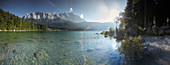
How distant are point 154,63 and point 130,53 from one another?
71.4 inches

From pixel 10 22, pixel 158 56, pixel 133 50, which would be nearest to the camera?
pixel 158 56

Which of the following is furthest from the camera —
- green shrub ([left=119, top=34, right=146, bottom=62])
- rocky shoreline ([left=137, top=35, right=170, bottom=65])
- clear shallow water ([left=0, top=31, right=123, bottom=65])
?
clear shallow water ([left=0, top=31, right=123, bottom=65])

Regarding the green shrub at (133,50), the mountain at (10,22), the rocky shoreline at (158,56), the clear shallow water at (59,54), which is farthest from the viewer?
the mountain at (10,22)

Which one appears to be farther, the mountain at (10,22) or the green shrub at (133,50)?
the mountain at (10,22)

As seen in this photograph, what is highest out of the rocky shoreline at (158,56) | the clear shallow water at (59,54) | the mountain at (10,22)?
the mountain at (10,22)

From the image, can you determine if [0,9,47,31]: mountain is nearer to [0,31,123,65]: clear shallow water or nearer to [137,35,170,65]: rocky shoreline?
[0,31,123,65]: clear shallow water

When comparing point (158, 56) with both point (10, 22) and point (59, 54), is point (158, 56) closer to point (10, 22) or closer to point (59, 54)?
point (59, 54)

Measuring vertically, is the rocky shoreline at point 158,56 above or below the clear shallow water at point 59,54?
above

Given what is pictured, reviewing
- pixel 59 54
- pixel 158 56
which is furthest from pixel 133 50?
pixel 59 54

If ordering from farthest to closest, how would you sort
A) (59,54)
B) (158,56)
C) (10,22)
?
(10,22) → (59,54) → (158,56)

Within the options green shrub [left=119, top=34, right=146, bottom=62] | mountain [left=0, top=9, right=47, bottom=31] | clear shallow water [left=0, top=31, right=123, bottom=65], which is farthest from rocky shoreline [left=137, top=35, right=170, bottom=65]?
mountain [left=0, top=9, right=47, bottom=31]

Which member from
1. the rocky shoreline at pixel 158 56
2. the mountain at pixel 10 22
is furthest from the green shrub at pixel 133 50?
the mountain at pixel 10 22

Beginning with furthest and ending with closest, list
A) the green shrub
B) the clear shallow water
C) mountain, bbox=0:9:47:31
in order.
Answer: mountain, bbox=0:9:47:31
the clear shallow water
the green shrub

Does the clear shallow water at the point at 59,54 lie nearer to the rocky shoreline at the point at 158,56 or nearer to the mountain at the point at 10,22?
the rocky shoreline at the point at 158,56
